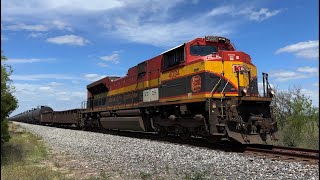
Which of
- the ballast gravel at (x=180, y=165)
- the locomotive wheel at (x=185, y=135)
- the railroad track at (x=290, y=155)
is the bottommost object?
the ballast gravel at (x=180, y=165)

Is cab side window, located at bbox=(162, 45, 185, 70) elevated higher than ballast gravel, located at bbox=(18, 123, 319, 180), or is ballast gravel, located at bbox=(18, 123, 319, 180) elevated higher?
cab side window, located at bbox=(162, 45, 185, 70)

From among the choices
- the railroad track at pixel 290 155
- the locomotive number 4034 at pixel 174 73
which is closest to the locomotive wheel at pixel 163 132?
the locomotive number 4034 at pixel 174 73

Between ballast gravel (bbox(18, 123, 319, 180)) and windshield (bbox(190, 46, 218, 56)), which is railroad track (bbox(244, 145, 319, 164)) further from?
windshield (bbox(190, 46, 218, 56))

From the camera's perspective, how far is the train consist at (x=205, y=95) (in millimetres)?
11977

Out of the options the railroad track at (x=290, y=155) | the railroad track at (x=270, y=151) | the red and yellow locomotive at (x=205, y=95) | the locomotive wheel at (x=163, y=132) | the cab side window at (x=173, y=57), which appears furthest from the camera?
the locomotive wheel at (x=163, y=132)

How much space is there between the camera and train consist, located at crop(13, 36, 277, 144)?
12.0 metres

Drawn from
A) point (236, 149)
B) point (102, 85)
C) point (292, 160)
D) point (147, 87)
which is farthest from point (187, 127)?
point (102, 85)

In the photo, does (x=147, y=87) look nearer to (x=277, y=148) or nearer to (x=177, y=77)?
(x=177, y=77)

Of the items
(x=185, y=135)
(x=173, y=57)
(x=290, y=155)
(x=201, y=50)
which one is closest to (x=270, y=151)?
(x=290, y=155)

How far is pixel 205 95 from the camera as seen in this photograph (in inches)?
501

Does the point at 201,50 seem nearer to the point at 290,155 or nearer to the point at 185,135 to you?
the point at 185,135

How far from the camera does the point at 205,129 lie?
12609 mm

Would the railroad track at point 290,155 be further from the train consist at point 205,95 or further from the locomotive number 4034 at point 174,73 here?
the locomotive number 4034 at point 174,73

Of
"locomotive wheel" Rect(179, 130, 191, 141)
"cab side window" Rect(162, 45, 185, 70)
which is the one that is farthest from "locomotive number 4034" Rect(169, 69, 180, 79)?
"locomotive wheel" Rect(179, 130, 191, 141)
